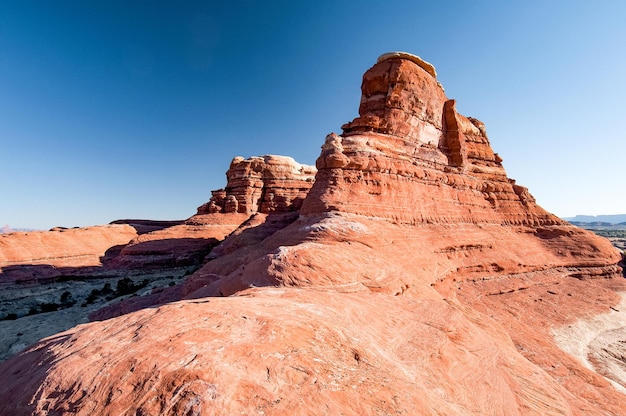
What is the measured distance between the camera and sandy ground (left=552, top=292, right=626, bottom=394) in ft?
40.3

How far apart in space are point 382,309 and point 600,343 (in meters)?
15.3

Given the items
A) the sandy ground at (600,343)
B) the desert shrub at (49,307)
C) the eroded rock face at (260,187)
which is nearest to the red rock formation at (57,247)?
the desert shrub at (49,307)

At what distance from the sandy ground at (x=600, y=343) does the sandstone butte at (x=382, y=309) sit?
0.23 meters

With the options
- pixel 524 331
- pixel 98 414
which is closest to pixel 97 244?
pixel 98 414

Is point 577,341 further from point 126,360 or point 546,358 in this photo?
point 126,360

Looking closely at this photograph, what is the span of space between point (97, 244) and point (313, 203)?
118 ft

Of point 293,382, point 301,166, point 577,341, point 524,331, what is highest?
point 301,166

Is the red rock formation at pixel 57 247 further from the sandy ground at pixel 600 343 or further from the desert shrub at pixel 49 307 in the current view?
the sandy ground at pixel 600 343

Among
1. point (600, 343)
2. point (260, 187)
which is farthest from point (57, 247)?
point (600, 343)

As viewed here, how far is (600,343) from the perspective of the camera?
46.9 feet

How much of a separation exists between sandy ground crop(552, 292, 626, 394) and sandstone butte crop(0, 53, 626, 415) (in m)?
0.23

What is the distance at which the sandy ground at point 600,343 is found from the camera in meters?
12.3

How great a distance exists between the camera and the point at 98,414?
114 inches

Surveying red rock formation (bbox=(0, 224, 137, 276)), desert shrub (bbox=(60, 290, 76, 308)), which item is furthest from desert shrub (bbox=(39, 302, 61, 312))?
red rock formation (bbox=(0, 224, 137, 276))
